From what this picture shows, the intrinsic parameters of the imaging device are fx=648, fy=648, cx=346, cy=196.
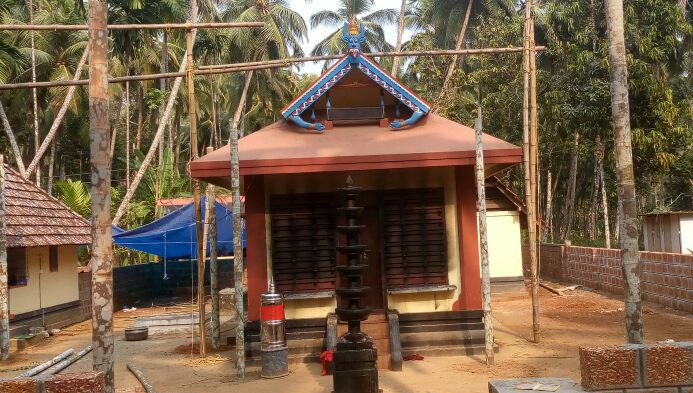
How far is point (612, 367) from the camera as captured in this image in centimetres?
429

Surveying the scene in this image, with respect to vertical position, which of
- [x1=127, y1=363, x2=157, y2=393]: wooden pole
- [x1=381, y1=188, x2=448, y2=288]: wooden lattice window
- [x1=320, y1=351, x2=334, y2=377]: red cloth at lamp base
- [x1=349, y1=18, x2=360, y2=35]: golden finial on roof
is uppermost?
[x1=349, y1=18, x2=360, y2=35]: golden finial on roof

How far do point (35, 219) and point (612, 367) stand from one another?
1400 centimetres

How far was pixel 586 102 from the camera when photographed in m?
20.0

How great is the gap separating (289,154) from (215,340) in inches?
153

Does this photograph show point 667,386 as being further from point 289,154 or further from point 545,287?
point 545,287

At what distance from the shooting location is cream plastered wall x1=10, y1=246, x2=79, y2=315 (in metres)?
14.6

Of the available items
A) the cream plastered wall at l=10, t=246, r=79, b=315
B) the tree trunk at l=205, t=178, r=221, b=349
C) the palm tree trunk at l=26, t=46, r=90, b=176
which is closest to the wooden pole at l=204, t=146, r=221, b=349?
the tree trunk at l=205, t=178, r=221, b=349

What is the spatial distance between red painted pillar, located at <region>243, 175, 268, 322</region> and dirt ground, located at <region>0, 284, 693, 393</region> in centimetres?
111

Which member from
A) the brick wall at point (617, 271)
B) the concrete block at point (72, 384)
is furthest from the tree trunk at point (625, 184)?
the brick wall at point (617, 271)

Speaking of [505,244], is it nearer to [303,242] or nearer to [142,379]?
[303,242]

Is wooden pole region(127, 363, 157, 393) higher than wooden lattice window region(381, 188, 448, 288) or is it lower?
lower

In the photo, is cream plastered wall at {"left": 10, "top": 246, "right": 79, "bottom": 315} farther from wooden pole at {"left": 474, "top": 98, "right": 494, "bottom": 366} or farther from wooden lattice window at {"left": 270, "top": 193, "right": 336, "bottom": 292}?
wooden pole at {"left": 474, "top": 98, "right": 494, "bottom": 366}

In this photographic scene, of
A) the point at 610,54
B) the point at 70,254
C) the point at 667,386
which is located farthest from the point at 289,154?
the point at 70,254

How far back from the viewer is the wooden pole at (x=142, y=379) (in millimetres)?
8366
